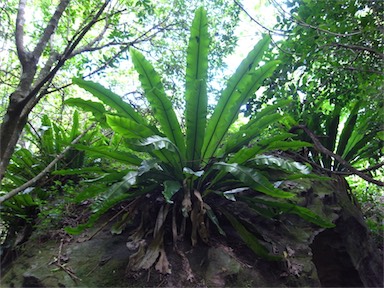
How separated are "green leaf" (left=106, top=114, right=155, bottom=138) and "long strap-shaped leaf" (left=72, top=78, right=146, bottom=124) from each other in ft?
0.99

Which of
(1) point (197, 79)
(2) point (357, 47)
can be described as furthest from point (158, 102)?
(2) point (357, 47)

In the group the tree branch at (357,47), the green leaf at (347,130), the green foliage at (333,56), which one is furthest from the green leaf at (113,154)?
the green leaf at (347,130)

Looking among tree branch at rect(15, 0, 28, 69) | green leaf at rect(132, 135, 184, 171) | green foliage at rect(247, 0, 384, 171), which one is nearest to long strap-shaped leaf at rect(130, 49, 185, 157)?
green leaf at rect(132, 135, 184, 171)

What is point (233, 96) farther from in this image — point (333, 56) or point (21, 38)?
point (21, 38)

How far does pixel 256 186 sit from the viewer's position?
5.54 ft

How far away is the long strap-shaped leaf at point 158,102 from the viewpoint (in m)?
1.95

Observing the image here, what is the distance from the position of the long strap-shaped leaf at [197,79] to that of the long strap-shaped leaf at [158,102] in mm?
88

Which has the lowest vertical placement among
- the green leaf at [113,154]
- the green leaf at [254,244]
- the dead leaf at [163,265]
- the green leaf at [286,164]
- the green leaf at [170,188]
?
the dead leaf at [163,265]

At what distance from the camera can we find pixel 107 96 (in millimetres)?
1975

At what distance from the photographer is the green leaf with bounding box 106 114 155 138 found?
1.63m

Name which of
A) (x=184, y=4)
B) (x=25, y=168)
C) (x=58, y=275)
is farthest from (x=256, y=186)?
(x=184, y=4)

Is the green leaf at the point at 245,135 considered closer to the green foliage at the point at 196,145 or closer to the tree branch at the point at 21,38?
the green foliage at the point at 196,145

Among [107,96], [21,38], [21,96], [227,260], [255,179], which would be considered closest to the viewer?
[21,96]

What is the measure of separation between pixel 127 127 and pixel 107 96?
425 mm
